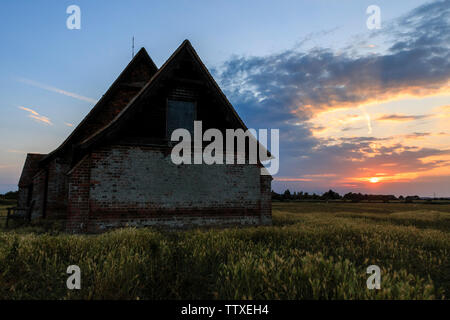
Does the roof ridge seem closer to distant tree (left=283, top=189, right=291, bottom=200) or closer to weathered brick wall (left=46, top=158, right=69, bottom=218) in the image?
weathered brick wall (left=46, top=158, right=69, bottom=218)

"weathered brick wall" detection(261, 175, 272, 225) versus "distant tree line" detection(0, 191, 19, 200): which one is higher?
"weathered brick wall" detection(261, 175, 272, 225)

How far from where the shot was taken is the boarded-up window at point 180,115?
33.4 ft

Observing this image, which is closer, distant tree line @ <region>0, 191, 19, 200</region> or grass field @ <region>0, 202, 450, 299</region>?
grass field @ <region>0, 202, 450, 299</region>

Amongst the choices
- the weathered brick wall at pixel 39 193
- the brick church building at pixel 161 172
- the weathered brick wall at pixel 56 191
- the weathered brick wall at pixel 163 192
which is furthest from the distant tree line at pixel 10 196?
the weathered brick wall at pixel 163 192

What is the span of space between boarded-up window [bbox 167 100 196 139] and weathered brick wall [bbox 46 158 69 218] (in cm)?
664

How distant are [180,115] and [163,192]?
3.12 m

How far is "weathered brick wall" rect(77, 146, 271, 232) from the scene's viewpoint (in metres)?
8.96

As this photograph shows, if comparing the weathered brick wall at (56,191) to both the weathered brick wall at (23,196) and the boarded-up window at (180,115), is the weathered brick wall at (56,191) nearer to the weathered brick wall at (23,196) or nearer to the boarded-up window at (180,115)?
the boarded-up window at (180,115)

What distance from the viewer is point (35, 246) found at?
5.29m

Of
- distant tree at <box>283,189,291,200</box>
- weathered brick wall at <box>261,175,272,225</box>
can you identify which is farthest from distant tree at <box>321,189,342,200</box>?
weathered brick wall at <box>261,175,272,225</box>
